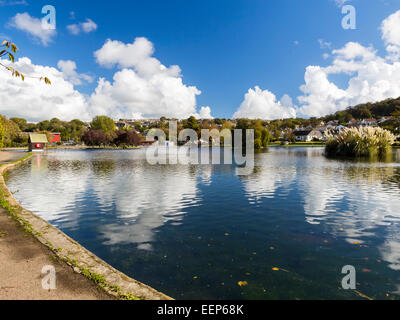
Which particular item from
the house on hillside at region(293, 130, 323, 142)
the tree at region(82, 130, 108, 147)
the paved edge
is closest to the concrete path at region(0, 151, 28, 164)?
the paved edge

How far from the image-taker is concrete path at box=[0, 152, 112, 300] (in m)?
4.21

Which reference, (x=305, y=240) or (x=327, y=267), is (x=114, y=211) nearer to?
(x=305, y=240)

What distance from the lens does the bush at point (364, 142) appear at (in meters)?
37.7

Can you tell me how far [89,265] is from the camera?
5297mm

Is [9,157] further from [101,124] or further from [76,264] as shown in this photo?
[101,124]

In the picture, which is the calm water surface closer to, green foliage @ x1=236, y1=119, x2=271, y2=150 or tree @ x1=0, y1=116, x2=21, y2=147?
tree @ x1=0, y1=116, x2=21, y2=147

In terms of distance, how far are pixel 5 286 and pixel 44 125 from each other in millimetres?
195433

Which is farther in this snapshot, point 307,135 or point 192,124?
point 307,135

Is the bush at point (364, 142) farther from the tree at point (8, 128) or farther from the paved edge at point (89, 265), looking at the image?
the tree at point (8, 128)

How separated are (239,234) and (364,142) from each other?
1511 inches

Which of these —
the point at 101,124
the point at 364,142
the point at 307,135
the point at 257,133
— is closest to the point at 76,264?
the point at 364,142

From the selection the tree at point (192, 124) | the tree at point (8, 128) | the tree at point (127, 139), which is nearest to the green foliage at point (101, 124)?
the tree at point (127, 139)

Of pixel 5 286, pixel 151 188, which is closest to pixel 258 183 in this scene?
pixel 151 188

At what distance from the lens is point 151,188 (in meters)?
15.7
